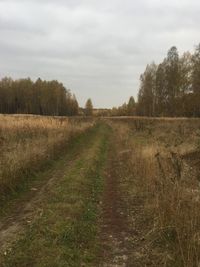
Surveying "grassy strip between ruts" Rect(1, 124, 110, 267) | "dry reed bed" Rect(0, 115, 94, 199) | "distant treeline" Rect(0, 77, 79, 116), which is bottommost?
"grassy strip between ruts" Rect(1, 124, 110, 267)

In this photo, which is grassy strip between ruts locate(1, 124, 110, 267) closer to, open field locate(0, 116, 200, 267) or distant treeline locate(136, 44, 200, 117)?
open field locate(0, 116, 200, 267)

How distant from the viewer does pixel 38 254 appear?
21.0ft

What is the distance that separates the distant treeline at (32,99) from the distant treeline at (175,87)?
38335mm

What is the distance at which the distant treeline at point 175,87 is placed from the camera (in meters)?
64.1

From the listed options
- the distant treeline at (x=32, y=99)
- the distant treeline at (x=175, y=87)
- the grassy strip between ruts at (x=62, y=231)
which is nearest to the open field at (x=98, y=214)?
the grassy strip between ruts at (x=62, y=231)

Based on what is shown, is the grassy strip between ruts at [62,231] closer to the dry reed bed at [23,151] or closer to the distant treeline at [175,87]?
the dry reed bed at [23,151]

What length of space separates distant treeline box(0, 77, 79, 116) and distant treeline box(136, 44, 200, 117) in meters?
38.3

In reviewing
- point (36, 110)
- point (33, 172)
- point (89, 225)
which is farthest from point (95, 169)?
point (36, 110)

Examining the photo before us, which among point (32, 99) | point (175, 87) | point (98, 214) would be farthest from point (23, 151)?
point (32, 99)

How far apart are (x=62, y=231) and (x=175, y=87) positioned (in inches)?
2613

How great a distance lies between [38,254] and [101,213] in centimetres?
296

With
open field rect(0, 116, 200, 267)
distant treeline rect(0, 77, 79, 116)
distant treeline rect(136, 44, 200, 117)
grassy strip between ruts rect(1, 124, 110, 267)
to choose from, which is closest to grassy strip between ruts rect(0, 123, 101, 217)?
open field rect(0, 116, 200, 267)

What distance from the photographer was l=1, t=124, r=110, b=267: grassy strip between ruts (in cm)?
626

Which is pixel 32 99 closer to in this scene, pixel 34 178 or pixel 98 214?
pixel 34 178
